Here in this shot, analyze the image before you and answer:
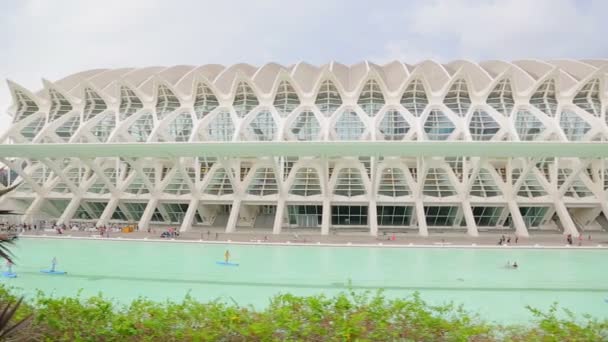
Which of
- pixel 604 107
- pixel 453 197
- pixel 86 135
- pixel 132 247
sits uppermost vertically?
pixel 604 107

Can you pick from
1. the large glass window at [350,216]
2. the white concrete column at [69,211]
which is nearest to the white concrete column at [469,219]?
the large glass window at [350,216]

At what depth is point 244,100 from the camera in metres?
37.1

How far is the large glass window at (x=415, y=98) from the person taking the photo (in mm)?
35853

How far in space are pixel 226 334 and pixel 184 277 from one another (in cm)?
988

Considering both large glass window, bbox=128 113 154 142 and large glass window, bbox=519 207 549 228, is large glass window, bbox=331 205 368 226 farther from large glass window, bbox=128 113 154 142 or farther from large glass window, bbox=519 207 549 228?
large glass window, bbox=128 113 154 142

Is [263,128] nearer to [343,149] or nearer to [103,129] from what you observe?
[343,149]

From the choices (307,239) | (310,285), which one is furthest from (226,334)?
(307,239)

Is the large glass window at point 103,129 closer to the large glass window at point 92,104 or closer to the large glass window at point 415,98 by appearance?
the large glass window at point 92,104

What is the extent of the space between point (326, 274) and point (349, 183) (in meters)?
18.5

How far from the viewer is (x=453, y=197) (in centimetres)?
3106

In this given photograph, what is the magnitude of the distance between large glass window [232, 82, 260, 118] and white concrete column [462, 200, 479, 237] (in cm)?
2065

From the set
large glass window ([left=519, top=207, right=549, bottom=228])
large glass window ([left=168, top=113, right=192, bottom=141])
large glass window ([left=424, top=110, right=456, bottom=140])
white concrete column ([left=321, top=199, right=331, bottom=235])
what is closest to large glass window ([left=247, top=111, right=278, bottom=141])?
large glass window ([left=168, top=113, right=192, bottom=141])

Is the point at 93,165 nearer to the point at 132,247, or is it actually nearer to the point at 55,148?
the point at 55,148

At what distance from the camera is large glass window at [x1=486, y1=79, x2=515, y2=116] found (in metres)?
34.9
